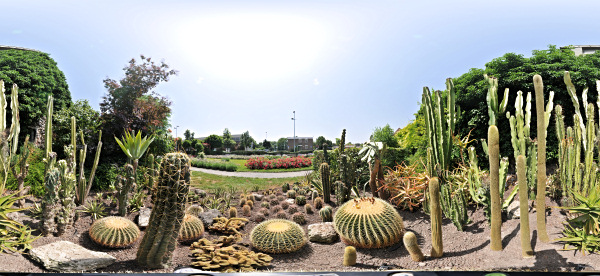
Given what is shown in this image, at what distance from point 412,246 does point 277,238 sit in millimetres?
1691

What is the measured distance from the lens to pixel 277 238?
434cm

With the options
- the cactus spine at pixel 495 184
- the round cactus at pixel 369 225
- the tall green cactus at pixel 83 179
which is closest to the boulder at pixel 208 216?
the tall green cactus at pixel 83 179

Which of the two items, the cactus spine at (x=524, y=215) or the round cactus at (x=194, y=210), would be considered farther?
the round cactus at (x=194, y=210)

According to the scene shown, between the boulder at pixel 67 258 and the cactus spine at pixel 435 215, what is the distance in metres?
3.76

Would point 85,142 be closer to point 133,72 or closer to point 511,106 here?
point 133,72

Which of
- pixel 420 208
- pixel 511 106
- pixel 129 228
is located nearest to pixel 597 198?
pixel 511 106

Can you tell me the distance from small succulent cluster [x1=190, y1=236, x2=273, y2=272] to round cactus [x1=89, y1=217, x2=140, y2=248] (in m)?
0.94

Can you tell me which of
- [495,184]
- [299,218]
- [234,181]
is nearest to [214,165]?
[234,181]

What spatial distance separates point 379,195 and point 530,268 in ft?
9.76

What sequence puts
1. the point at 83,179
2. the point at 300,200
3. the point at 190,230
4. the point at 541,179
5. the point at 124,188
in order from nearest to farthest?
the point at 541,179, the point at 190,230, the point at 124,188, the point at 83,179, the point at 300,200

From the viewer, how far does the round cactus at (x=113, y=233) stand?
4.39m

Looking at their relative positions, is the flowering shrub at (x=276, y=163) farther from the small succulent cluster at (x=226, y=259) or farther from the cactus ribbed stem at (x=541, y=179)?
the cactus ribbed stem at (x=541, y=179)

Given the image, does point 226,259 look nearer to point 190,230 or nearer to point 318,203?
point 190,230

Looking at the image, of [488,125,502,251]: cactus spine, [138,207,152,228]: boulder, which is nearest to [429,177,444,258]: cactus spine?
[488,125,502,251]: cactus spine
